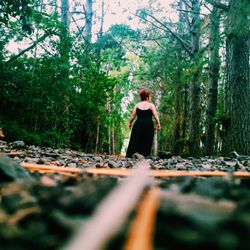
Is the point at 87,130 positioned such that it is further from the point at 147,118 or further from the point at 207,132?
the point at 147,118

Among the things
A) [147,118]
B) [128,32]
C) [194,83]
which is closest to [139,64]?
[128,32]

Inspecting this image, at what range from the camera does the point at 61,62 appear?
1067cm

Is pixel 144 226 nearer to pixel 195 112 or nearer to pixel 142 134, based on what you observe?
pixel 142 134

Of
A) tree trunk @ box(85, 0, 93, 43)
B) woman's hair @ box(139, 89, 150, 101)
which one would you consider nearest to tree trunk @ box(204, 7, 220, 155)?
woman's hair @ box(139, 89, 150, 101)

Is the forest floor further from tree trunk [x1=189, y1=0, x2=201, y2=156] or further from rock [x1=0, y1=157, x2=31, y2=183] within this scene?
tree trunk [x1=189, y1=0, x2=201, y2=156]

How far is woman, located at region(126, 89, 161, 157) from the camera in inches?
312

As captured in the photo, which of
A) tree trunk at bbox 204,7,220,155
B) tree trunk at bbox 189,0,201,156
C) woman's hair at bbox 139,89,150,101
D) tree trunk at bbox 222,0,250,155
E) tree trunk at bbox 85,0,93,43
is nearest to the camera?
tree trunk at bbox 222,0,250,155

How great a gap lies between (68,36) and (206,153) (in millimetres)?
5664

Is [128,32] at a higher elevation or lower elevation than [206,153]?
higher

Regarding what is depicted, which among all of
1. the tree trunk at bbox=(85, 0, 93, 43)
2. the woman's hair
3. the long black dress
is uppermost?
the tree trunk at bbox=(85, 0, 93, 43)

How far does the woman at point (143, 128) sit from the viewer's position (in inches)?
312

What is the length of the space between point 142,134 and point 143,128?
0.48 ft

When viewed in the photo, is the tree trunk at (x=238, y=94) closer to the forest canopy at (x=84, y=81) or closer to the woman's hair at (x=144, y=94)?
the forest canopy at (x=84, y=81)

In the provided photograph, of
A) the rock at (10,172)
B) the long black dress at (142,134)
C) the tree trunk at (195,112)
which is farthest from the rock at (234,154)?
the rock at (10,172)
